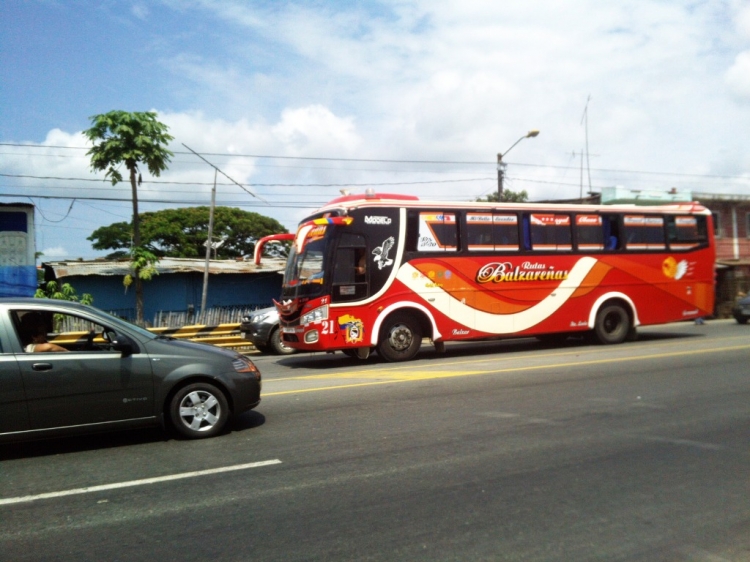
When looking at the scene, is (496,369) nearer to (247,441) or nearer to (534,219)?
(534,219)

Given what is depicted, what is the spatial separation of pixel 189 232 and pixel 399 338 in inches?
1215

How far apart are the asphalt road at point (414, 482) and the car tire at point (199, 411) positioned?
150mm

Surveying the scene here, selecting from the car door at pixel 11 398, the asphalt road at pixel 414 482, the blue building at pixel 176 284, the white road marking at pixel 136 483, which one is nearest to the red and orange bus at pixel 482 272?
the asphalt road at pixel 414 482

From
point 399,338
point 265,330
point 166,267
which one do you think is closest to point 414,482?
point 399,338

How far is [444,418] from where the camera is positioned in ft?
25.1

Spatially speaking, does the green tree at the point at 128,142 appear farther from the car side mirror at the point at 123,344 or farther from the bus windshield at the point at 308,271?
the car side mirror at the point at 123,344

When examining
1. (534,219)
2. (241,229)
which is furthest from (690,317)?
(241,229)

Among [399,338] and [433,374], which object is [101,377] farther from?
[399,338]

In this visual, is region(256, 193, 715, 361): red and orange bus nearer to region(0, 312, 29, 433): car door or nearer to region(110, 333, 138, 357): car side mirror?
region(110, 333, 138, 357): car side mirror

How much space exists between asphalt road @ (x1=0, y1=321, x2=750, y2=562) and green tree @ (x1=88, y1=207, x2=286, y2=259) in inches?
1324

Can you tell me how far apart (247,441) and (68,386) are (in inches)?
73.3

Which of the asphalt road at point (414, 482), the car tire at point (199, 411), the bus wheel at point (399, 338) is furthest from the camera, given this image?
the bus wheel at point (399, 338)

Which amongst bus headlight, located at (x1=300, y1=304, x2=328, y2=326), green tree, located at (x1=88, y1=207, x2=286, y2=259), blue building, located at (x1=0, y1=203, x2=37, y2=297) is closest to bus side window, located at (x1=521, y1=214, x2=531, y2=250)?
bus headlight, located at (x1=300, y1=304, x2=328, y2=326)

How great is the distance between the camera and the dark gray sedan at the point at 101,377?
620 centimetres
